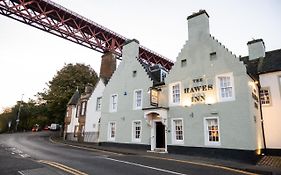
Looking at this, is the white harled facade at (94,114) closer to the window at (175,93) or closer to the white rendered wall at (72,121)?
the white rendered wall at (72,121)

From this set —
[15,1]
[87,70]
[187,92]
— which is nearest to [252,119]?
[187,92]

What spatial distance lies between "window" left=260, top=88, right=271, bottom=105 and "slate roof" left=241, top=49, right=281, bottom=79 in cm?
123

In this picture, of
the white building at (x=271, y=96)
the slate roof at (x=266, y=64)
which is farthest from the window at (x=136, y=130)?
the slate roof at (x=266, y=64)

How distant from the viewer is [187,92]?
16.2 metres

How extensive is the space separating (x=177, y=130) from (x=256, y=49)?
11.0m

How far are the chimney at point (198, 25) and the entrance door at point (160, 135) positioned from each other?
7963mm

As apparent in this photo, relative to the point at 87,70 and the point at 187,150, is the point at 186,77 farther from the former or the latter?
the point at 87,70

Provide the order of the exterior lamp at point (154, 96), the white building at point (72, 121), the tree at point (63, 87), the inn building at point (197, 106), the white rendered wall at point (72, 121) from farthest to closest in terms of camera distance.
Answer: the tree at point (63, 87)
the white rendered wall at point (72, 121)
the white building at point (72, 121)
the exterior lamp at point (154, 96)
the inn building at point (197, 106)

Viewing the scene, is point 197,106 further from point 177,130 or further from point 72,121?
point 72,121

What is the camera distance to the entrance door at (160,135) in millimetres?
17594

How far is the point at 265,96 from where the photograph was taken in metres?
16.2

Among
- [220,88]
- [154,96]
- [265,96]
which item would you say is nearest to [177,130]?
[154,96]

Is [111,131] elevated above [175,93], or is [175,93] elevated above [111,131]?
[175,93]

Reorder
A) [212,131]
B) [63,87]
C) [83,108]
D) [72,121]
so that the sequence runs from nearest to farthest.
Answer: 1. [212,131]
2. [83,108]
3. [72,121]
4. [63,87]
